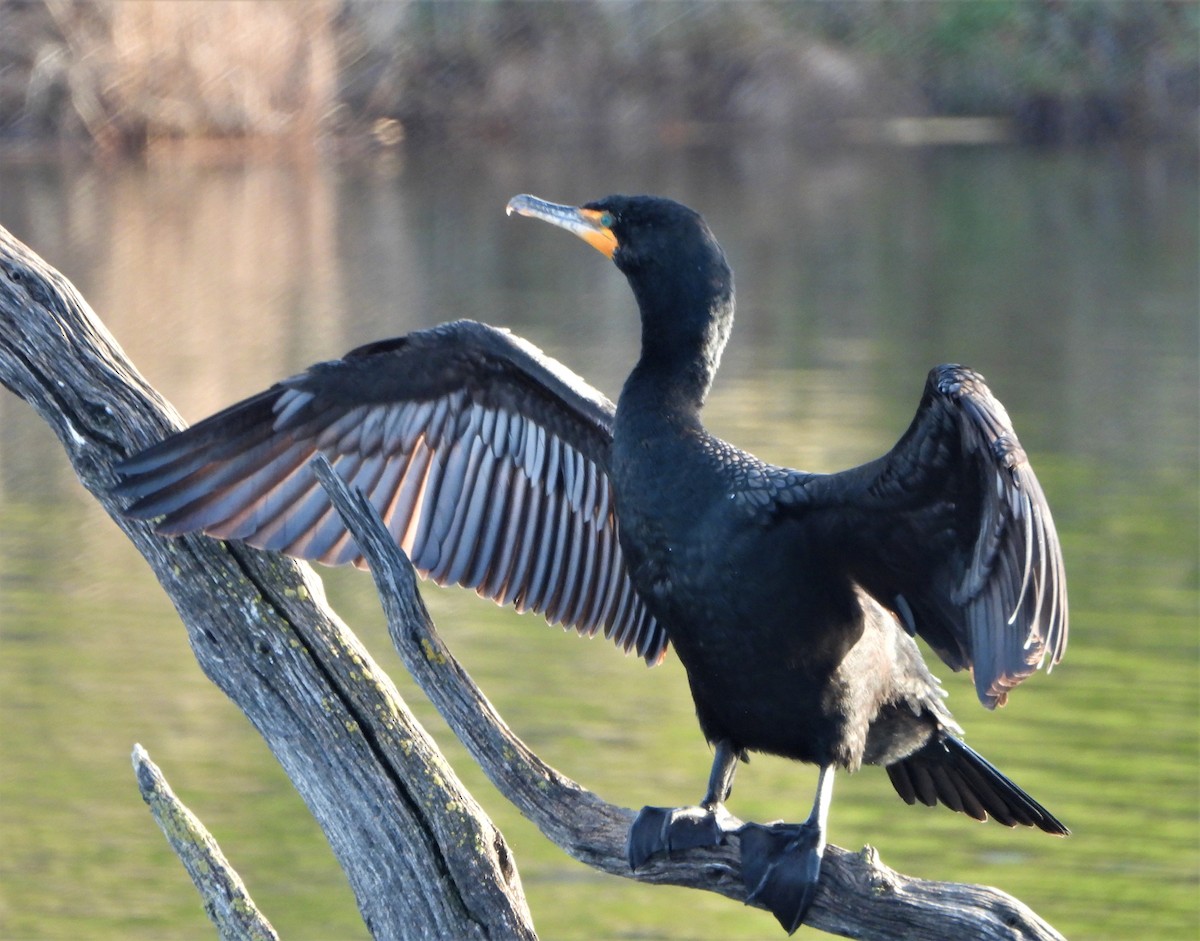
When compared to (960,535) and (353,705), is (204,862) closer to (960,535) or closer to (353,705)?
(353,705)

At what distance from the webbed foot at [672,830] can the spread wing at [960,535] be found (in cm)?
53

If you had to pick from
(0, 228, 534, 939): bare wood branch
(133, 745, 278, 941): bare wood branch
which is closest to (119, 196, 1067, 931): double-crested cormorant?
(0, 228, 534, 939): bare wood branch

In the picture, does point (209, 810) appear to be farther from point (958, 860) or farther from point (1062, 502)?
point (1062, 502)

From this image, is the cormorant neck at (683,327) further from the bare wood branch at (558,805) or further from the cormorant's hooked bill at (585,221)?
the bare wood branch at (558,805)

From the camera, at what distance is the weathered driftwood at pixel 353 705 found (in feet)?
11.8

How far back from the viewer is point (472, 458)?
436 cm

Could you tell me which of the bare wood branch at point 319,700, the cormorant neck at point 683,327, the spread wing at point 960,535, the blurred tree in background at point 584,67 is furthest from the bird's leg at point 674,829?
the blurred tree in background at point 584,67

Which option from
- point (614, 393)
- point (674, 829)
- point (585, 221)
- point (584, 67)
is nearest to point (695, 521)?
point (674, 829)

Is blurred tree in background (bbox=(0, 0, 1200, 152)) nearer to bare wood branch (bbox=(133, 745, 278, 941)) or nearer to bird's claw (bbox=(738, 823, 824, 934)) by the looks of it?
bare wood branch (bbox=(133, 745, 278, 941))

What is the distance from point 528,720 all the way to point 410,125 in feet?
59.8

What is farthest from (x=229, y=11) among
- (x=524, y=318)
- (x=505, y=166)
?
(x=524, y=318)

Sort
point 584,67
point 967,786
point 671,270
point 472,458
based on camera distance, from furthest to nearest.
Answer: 1. point 584,67
2. point 472,458
3. point 967,786
4. point 671,270

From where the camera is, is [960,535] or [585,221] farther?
[585,221]

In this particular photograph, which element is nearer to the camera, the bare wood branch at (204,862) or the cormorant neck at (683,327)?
the bare wood branch at (204,862)
